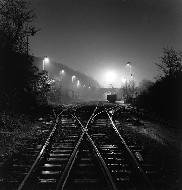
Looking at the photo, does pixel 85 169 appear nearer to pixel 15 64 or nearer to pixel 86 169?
pixel 86 169

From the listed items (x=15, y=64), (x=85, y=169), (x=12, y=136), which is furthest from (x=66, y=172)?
(x=15, y=64)

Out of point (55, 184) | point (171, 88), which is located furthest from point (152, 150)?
point (171, 88)

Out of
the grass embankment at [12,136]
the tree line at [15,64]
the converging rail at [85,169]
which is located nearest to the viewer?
the converging rail at [85,169]

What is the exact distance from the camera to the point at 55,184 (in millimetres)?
7473

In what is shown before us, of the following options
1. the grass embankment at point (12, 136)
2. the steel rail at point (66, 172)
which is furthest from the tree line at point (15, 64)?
the steel rail at point (66, 172)

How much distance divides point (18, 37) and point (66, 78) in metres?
113

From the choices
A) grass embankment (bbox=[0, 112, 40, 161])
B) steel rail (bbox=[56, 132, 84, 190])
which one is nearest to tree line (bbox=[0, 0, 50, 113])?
grass embankment (bbox=[0, 112, 40, 161])

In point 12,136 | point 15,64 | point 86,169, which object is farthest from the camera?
point 15,64

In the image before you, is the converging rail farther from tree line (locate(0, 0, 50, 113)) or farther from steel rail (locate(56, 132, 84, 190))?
tree line (locate(0, 0, 50, 113))

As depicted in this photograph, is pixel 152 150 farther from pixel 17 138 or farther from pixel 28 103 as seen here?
pixel 28 103

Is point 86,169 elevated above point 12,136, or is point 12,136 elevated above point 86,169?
point 12,136

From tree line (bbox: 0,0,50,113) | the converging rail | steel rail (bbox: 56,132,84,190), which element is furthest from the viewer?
tree line (bbox: 0,0,50,113)

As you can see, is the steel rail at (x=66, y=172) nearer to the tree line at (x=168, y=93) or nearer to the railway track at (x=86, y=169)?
the railway track at (x=86, y=169)

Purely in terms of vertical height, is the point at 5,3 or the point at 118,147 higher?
the point at 5,3
